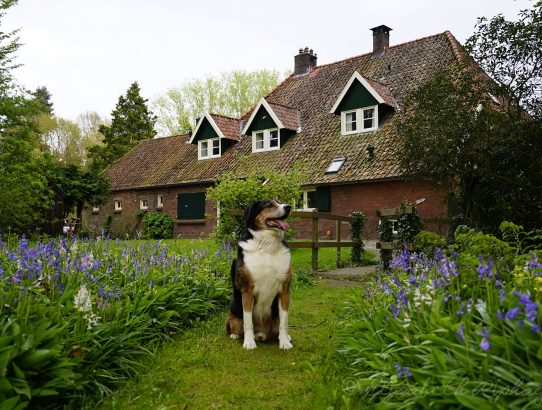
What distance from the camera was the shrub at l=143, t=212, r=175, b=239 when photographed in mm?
28138

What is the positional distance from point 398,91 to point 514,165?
1274cm

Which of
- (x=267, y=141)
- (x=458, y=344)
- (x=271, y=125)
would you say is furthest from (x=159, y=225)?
(x=458, y=344)

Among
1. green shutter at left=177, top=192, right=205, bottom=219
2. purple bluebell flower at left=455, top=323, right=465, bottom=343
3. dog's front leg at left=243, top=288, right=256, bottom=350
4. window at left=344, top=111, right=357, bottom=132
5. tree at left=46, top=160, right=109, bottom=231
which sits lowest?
dog's front leg at left=243, top=288, right=256, bottom=350

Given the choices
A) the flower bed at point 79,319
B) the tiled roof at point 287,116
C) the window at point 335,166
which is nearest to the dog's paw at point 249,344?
the flower bed at point 79,319

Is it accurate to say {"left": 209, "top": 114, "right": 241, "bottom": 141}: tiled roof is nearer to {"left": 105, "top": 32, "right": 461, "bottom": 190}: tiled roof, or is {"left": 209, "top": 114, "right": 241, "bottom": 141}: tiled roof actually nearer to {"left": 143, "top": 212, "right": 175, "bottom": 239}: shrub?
{"left": 105, "top": 32, "right": 461, "bottom": 190}: tiled roof

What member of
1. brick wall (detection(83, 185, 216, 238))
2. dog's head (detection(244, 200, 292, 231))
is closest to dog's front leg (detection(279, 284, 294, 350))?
dog's head (detection(244, 200, 292, 231))

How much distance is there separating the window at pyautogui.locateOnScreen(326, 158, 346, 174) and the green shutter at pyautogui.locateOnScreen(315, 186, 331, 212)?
0.81m

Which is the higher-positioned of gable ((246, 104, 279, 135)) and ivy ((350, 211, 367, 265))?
gable ((246, 104, 279, 135))

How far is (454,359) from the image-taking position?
9.77 feet

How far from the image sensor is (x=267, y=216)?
5.11m

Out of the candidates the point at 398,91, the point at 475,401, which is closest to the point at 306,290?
the point at 475,401

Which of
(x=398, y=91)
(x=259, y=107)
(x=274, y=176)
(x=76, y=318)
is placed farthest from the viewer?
(x=259, y=107)

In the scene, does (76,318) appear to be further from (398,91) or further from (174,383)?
(398,91)

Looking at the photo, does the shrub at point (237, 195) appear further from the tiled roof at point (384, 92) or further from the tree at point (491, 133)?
the tiled roof at point (384, 92)
